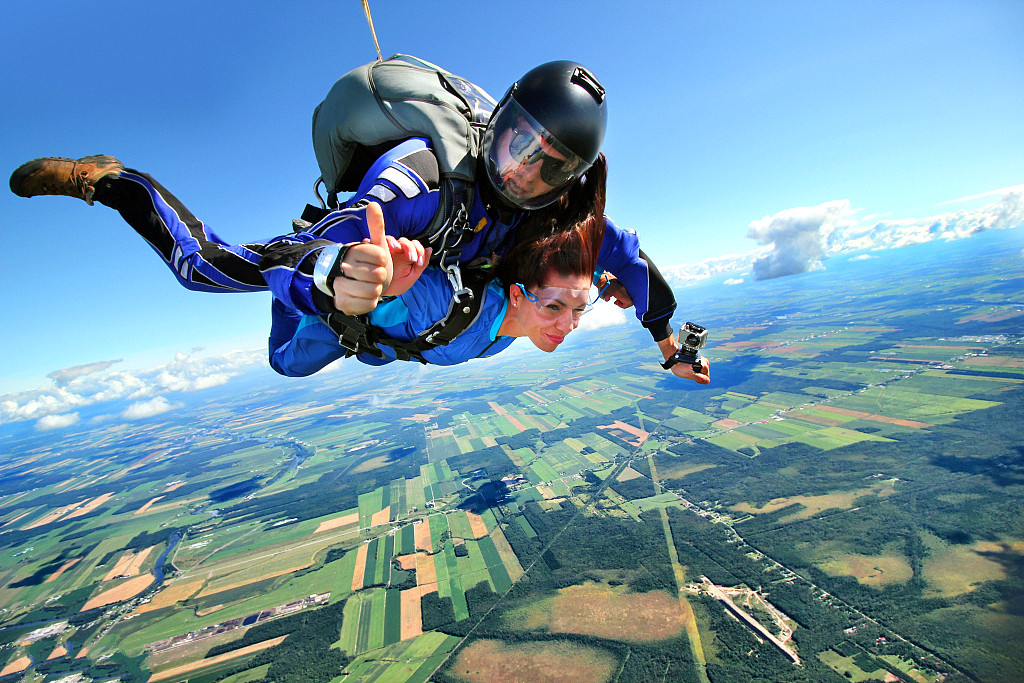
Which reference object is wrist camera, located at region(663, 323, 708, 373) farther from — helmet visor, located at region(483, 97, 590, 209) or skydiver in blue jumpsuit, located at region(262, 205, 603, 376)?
helmet visor, located at region(483, 97, 590, 209)

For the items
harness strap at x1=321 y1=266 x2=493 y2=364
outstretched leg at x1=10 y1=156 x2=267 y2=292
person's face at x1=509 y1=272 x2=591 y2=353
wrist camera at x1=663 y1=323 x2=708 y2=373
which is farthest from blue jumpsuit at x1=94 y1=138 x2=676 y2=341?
wrist camera at x1=663 y1=323 x2=708 y2=373

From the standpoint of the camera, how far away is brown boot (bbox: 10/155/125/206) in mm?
1856

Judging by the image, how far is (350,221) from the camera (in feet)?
4.85

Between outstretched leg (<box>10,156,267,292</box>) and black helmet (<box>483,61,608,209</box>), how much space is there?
1.24 meters

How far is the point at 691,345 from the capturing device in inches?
118

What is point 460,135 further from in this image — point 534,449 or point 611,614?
point 534,449

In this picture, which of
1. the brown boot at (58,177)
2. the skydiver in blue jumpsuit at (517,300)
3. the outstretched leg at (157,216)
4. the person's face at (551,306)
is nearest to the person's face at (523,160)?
the skydiver in blue jumpsuit at (517,300)

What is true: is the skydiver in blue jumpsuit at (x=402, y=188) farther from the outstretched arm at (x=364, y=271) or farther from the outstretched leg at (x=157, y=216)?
the outstretched arm at (x=364, y=271)

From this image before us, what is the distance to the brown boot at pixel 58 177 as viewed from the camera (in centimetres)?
186

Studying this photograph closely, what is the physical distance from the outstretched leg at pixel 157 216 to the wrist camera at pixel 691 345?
2.84 meters

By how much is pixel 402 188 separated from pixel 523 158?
60 centimetres

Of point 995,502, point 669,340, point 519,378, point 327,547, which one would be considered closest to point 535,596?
point 327,547

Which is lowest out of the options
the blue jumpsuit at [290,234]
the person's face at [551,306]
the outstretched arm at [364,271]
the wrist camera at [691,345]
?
the wrist camera at [691,345]

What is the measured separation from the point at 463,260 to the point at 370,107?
2.99 ft
